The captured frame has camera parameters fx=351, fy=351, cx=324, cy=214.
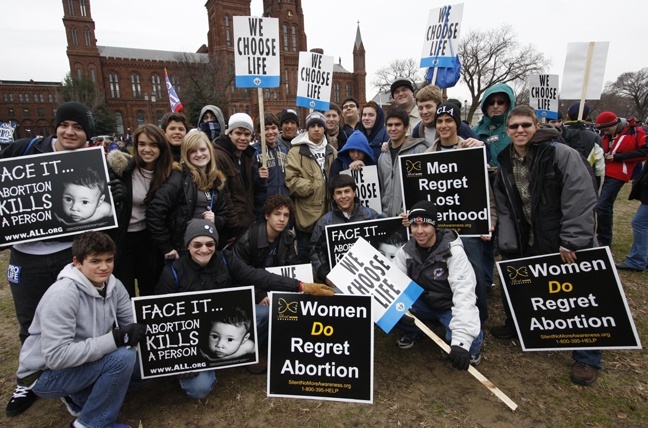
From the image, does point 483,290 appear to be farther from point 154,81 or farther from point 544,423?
point 154,81

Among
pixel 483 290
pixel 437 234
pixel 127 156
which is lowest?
pixel 483 290

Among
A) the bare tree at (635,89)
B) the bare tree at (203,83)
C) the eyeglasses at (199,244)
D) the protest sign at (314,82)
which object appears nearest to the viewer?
the eyeglasses at (199,244)

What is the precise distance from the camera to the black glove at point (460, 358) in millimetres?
2836

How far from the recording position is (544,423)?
2.86 meters

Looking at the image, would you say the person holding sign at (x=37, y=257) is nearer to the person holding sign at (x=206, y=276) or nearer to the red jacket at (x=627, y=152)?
the person holding sign at (x=206, y=276)

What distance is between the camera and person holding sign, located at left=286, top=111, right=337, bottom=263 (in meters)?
4.86

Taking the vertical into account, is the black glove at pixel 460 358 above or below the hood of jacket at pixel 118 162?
below

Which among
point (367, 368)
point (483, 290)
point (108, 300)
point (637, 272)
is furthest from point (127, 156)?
point (637, 272)

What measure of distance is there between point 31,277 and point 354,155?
3.77 meters

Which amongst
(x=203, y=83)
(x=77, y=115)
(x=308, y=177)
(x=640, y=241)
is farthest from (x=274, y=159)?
(x=203, y=83)

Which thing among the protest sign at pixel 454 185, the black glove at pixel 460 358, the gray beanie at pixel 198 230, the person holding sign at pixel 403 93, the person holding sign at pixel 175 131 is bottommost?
the black glove at pixel 460 358

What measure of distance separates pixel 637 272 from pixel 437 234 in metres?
4.59

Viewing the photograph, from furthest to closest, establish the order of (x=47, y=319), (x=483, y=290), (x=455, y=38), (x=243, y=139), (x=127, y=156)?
1. (x=455, y=38)
2. (x=243, y=139)
3. (x=483, y=290)
4. (x=127, y=156)
5. (x=47, y=319)

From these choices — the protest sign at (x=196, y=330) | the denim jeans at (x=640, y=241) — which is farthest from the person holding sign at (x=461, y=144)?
the denim jeans at (x=640, y=241)
